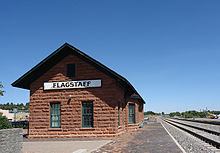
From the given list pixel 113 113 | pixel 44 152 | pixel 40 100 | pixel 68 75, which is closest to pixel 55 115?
pixel 40 100

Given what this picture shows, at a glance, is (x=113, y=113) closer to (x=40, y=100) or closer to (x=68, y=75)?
(x=68, y=75)

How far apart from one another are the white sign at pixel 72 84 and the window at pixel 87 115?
1.38m

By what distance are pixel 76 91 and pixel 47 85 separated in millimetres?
2503

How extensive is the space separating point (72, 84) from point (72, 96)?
922 millimetres

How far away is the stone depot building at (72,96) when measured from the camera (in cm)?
1675

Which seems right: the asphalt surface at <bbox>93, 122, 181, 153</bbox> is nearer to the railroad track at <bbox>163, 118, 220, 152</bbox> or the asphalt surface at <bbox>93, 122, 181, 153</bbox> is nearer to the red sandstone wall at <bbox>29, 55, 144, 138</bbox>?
the railroad track at <bbox>163, 118, 220, 152</bbox>

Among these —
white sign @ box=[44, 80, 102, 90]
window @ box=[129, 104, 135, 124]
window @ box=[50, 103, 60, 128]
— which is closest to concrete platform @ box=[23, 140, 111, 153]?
window @ box=[50, 103, 60, 128]

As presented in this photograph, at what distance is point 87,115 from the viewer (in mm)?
17109

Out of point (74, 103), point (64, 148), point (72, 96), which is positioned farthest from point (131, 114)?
point (64, 148)

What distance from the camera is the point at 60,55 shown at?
18219mm

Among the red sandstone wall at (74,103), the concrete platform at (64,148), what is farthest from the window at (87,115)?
the concrete platform at (64,148)

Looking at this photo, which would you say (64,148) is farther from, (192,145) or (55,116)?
(192,145)

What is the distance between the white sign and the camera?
17.2 m

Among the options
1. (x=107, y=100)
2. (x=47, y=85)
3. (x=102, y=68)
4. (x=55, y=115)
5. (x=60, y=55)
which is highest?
(x=60, y=55)
